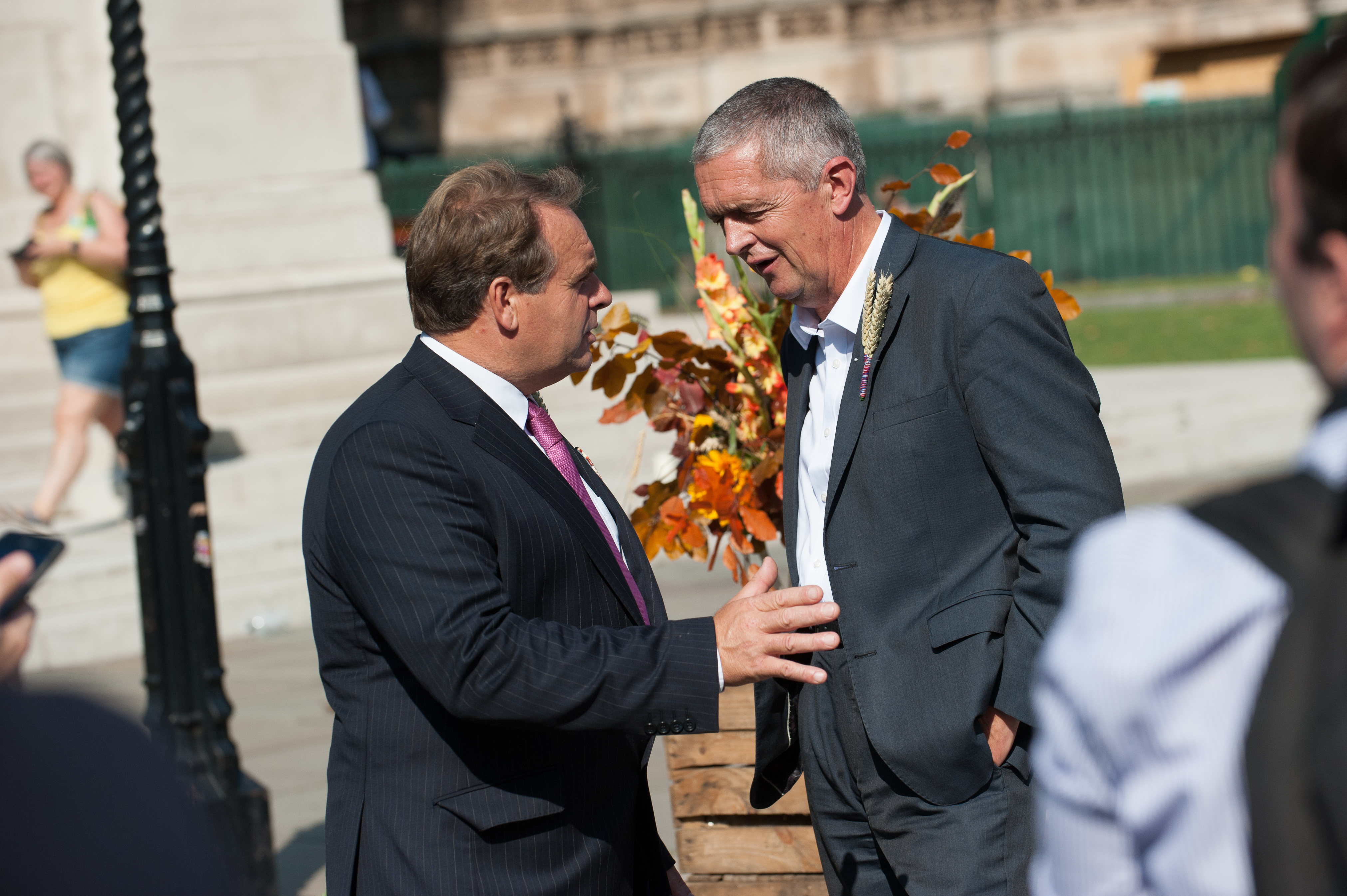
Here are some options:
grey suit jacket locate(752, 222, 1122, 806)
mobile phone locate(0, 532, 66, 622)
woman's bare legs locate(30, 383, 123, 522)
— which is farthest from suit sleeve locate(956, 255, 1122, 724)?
woman's bare legs locate(30, 383, 123, 522)

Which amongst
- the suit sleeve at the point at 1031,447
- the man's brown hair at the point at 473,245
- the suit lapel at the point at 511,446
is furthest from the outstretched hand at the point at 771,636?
the man's brown hair at the point at 473,245

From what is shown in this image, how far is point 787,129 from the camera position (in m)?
2.73

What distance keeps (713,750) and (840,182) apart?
1.44m

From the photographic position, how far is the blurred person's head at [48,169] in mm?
8586

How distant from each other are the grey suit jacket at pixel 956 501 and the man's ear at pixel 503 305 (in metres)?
0.65

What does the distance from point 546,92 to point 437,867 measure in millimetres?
32483

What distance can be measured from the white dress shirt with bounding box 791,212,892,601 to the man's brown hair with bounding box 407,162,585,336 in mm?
632

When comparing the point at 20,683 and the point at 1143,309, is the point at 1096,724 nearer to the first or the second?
the point at 20,683

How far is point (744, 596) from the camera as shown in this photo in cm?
228

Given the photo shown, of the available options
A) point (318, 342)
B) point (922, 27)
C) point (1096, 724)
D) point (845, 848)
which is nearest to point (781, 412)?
point (845, 848)

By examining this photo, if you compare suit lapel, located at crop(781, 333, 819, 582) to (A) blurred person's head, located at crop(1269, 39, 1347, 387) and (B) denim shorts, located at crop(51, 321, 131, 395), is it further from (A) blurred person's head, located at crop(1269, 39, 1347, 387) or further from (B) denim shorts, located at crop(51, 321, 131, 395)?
(B) denim shorts, located at crop(51, 321, 131, 395)

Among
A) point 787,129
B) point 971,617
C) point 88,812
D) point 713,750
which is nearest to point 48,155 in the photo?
point 713,750

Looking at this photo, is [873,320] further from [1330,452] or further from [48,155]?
[48,155]

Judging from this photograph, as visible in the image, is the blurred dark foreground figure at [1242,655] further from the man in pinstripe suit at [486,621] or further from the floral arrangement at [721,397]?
the floral arrangement at [721,397]
